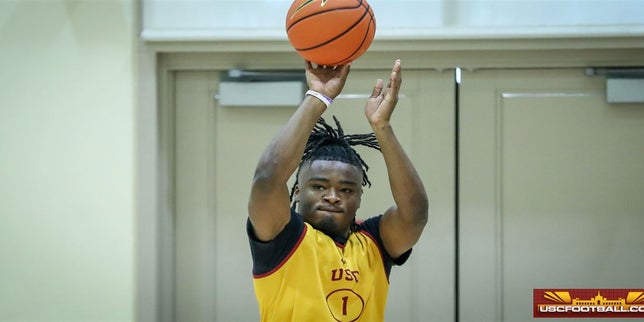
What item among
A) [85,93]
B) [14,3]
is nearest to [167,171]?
[85,93]

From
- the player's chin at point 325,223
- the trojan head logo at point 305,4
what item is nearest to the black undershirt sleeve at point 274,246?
the player's chin at point 325,223

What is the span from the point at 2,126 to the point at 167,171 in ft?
2.81

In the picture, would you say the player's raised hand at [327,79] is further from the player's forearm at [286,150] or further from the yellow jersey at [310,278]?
the yellow jersey at [310,278]

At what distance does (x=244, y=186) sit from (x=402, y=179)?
71.6 inches

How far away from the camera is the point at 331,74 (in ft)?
6.48

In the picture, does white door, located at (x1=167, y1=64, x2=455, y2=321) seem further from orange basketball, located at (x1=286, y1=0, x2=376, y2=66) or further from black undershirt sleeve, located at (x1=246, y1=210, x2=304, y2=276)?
black undershirt sleeve, located at (x1=246, y1=210, x2=304, y2=276)

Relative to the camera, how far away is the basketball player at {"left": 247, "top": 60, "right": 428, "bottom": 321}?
1812 mm

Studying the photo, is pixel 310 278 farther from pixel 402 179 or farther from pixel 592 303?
pixel 592 303

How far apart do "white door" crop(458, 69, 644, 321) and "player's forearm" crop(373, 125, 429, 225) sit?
162 cm

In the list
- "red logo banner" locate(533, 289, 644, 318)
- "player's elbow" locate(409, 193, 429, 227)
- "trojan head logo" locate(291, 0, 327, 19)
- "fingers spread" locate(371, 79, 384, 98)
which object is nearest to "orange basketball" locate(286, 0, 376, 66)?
"trojan head logo" locate(291, 0, 327, 19)

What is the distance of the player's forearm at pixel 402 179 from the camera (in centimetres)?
198

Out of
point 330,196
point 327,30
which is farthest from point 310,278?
point 327,30

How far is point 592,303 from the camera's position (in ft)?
11.8

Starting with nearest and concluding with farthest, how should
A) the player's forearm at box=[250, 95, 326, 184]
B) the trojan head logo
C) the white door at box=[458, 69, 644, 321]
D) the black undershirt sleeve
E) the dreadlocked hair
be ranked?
the player's forearm at box=[250, 95, 326, 184] < the black undershirt sleeve < the trojan head logo < the dreadlocked hair < the white door at box=[458, 69, 644, 321]
